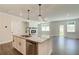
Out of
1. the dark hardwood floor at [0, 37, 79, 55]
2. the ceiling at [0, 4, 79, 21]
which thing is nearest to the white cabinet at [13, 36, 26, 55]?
the dark hardwood floor at [0, 37, 79, 55]

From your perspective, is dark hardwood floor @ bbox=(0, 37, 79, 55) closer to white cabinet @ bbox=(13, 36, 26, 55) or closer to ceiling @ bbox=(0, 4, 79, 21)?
white cabinet @ bbox=(13, 36, 26, 55)

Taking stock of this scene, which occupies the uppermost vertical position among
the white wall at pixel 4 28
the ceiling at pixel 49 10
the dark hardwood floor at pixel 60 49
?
the ceiling at pixel 49 10

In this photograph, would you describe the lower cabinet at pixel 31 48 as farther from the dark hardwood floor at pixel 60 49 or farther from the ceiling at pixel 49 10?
the ceiling at pixel 49 10

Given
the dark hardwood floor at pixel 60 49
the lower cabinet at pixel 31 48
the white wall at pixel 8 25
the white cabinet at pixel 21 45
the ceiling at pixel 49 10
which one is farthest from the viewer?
the white wall at pixel 8 25

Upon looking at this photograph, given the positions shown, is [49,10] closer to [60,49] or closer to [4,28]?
[60,49]

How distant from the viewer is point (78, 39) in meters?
5.37

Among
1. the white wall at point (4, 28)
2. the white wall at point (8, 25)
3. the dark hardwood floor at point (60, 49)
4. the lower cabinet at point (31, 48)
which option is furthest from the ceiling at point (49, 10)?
the lower cabinet at point (31, 48)

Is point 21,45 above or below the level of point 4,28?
below

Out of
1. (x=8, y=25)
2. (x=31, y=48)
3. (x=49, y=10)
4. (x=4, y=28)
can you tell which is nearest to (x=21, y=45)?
(x=31, y=48)

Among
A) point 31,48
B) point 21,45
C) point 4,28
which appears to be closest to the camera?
point 31,48

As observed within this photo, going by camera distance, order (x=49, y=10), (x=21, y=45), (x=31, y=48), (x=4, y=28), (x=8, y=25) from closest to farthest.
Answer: (x=31, y=48)
(x=21, y=45)
(x=49, y=10)
(x=4, y=28)
(x=8, y=25)

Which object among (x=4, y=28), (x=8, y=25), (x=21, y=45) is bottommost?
(x=21, y=45)

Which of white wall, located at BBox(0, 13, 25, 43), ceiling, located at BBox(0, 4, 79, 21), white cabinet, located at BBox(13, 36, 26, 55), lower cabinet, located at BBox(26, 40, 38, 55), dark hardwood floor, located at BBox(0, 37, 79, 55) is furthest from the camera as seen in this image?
white wall, located at BBox(0, 13, 25, 43)
